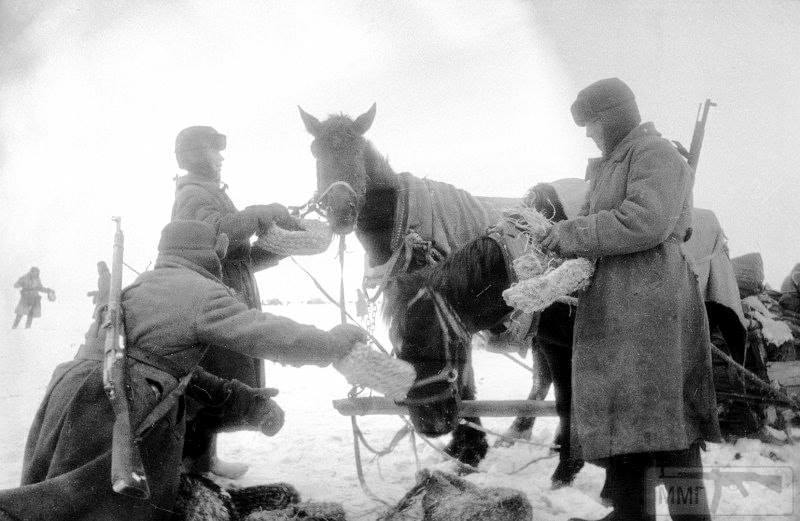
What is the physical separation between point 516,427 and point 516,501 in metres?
2.56

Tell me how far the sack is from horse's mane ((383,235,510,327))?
3269 millimetres

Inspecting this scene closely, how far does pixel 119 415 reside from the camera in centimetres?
180

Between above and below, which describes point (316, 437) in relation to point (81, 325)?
below

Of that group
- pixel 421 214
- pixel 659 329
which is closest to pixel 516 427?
pixel 421 214

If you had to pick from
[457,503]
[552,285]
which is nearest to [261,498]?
[457,503]

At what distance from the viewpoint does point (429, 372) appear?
8.66 ft

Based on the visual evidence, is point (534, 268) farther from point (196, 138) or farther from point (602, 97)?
point (196, 138)

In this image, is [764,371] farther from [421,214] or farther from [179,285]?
[179,285]

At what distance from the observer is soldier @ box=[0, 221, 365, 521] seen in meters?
1.79

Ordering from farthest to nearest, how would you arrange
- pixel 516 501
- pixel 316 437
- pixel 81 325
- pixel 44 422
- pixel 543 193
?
1. pixel 81 325
2. pixel 316 437
3. pixel 543 193
4. pixel 516 501
5. pixel 44 422

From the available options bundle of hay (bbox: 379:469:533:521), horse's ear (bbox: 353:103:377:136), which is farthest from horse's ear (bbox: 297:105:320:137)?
bundle of hay (bbox: 379:469:533:521)

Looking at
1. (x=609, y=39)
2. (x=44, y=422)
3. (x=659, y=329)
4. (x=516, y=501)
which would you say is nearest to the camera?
(x=44, y=422)

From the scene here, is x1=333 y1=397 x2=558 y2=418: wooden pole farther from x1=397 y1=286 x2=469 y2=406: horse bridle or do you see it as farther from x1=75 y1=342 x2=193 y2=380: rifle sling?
x1=75 y1=342 x2=193 y2=380: rifle sling

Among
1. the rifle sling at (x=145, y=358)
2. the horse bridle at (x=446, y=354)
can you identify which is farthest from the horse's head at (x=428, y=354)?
the rifle sling at (x=145, y=358)
